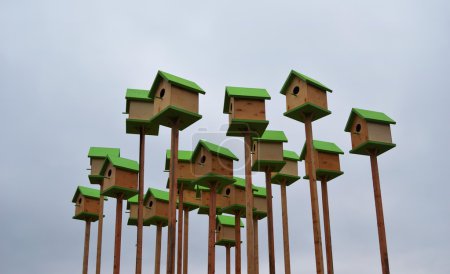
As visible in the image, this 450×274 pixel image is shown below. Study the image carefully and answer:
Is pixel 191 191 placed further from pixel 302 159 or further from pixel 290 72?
pixel 290 72

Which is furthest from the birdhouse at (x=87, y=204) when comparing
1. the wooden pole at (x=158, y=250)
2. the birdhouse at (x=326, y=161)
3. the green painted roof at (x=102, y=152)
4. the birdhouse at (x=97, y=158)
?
the birdhouse at (x=326, y=161)

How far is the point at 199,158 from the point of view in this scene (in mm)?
16438

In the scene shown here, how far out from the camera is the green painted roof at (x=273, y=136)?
17.2 m

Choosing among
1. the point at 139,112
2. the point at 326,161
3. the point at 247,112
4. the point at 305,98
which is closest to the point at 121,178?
the point at 139,112

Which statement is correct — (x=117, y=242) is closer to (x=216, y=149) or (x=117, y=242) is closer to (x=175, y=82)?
(x=216, y=149)

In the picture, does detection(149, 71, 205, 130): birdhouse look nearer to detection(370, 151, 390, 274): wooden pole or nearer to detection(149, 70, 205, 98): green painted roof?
detection(149, 70, 205, 98): green painted roof

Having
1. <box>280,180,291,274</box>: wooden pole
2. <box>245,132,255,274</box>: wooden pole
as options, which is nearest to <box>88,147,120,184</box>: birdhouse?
<box>245,132,255,274</box>: wooden pole

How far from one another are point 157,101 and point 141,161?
6.97 feet

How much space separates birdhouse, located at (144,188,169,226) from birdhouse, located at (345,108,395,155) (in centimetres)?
707

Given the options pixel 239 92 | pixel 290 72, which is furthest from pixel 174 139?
pixel 290 72

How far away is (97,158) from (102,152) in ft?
1.02

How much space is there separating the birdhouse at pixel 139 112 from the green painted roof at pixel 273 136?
353 cm

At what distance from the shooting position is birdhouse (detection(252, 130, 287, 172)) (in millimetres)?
17078

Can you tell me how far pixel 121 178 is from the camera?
16.1 m
